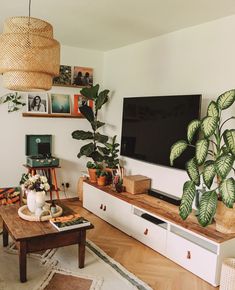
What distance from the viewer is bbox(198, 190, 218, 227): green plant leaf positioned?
2.40m

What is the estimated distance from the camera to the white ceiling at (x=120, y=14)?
2.63 m

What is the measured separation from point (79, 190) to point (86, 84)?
1.66 metres

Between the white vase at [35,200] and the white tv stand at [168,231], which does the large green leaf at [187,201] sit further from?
the white vase at [35,200]

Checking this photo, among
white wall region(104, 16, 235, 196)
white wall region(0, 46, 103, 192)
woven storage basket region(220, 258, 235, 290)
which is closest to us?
woven storage basket region(220, 258, 235, 290)

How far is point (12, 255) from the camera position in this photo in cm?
284

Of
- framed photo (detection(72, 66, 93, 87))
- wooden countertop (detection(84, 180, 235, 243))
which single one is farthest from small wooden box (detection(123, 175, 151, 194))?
framed photo (detection(72, 66, 93, 87))

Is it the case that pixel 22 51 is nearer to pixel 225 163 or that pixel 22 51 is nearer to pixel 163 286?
pixel 225 163

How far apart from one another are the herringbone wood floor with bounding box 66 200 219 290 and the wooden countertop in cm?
40

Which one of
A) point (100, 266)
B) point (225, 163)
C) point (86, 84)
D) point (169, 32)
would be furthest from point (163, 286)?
point (86, 84)

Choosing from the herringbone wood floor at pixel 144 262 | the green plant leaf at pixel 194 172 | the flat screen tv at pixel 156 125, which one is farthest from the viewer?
the flat screen tv at pixel 156 125

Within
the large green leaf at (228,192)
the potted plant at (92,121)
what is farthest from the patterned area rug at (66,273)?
the potted plant at (92,121)

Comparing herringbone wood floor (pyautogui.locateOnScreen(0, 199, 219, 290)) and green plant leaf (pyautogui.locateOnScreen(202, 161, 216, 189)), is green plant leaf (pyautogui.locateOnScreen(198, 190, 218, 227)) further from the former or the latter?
herringbone wood floor (pyautogui.locateOnScreen(0, 199, 219, 290))

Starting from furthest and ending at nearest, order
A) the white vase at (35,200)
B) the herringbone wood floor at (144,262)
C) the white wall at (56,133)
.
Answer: the white wall at (56,133) → the white vase at (35,200) → the herringbone wood floor at (144,262)

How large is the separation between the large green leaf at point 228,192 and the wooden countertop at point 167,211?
1.25 ft
